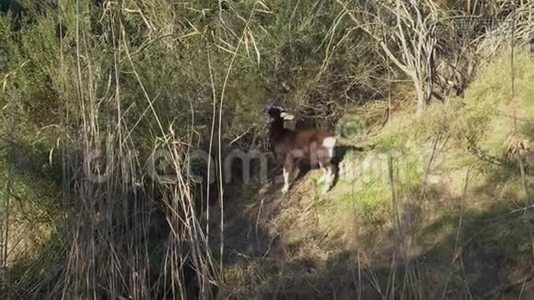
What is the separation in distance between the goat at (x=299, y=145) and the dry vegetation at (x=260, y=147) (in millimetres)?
227

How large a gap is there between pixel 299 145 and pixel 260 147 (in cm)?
56

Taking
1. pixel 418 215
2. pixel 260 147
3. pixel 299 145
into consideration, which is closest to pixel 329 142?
pixel 299 145

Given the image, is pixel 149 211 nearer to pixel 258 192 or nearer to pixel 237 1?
pixel 258 192

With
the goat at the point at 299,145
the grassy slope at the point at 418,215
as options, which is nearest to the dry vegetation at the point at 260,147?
the grassy slope at the point at 418,215

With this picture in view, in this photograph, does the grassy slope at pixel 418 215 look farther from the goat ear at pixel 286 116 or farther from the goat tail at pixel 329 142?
the goat ear at pixel 286 116

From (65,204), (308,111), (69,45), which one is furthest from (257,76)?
(65,204)

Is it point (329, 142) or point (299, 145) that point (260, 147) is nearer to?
point (299, 145)

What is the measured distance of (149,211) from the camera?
4121 mm

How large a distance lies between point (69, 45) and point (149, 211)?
3.58 ft

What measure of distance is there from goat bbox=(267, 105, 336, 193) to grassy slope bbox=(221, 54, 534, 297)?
22 centimetres

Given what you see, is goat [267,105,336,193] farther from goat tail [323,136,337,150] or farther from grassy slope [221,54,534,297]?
grassy slope [221,54,534,297]

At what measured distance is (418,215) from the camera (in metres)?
4.52

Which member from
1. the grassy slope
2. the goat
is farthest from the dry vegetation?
the goat

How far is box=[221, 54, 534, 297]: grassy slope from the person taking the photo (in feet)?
14.9
